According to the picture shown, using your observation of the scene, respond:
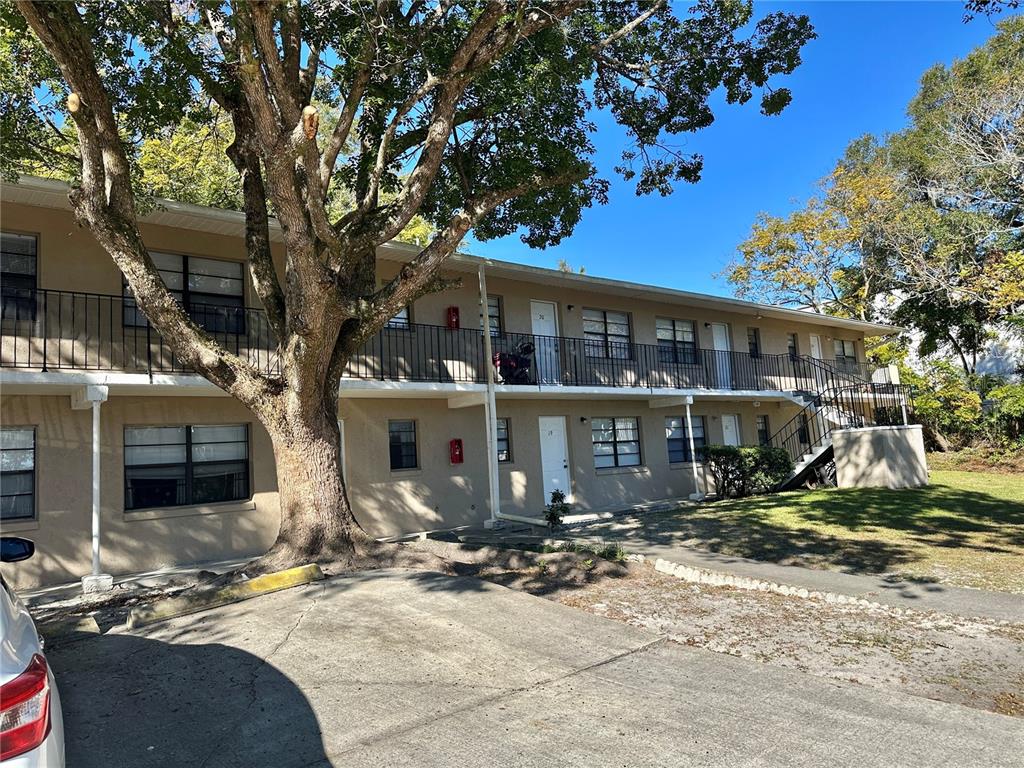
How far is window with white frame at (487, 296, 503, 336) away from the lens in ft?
50.1

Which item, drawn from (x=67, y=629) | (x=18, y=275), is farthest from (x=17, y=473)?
(x=67, y=629)

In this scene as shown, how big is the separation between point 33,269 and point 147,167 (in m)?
9.26

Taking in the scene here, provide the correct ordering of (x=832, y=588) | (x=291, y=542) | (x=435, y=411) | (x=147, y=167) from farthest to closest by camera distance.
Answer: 1. (x=147, y=167)
2. (x=435, y=411)
3. (x=291, y=542)
4. (x=832, y=588)

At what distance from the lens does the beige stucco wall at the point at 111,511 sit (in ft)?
31.2

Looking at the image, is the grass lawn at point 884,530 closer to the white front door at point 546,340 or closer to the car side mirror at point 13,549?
the white front door at point 546,340

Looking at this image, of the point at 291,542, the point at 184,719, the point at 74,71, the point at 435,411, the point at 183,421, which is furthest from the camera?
the point at 435,411

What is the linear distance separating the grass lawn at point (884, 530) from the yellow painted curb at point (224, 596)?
19.4 feet

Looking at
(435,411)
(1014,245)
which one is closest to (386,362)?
(435,411)

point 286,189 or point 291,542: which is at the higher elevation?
point 286,189

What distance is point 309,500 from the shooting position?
7.87 metres

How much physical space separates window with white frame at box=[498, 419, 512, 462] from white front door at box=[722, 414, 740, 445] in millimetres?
7920

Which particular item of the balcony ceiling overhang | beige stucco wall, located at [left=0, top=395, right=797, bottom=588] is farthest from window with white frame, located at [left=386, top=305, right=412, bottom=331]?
beige stucco wall, located at [left=0, top=395, right=797, bottom=588]

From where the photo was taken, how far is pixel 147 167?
699 inches

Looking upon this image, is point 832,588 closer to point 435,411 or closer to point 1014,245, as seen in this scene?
point 435,411
